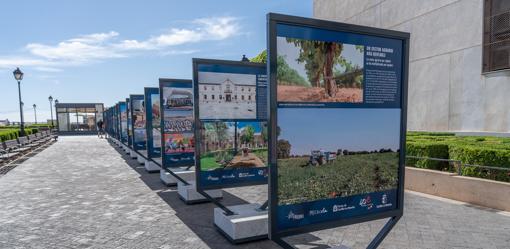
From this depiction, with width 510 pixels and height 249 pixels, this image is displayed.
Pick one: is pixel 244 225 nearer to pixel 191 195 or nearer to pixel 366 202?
pixel 366 202

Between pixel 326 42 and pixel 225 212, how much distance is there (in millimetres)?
3723

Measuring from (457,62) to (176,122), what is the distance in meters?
14.3

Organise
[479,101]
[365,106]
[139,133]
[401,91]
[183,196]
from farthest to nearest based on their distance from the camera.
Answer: [479,101] → [139,133] → [183,196] → [401,91] → [365,106]

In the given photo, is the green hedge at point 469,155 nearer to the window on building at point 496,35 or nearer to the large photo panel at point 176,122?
the large photo panel at point 176,122

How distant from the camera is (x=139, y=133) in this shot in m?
13.7

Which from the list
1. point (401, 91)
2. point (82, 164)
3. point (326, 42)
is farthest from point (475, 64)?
point (82, 164)

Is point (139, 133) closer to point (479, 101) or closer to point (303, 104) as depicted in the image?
point (303, 104)

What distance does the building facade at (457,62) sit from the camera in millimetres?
13586

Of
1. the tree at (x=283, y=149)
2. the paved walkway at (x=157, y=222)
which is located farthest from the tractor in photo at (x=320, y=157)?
the paved walkway at (x=157, y=222)

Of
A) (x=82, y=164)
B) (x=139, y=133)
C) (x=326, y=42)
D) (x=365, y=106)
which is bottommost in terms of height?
(x=82, y=164)

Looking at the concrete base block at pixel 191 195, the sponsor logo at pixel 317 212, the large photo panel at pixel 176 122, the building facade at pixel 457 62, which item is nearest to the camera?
the sponsor logo at pixel 317 212

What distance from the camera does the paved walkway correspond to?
5352 mm

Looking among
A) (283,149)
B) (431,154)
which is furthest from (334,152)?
(431,154)

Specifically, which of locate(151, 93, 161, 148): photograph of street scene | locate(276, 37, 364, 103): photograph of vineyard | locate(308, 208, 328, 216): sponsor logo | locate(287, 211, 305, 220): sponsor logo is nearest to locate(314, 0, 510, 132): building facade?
locate(276, 37, 364, 103): photograph of vineyard
